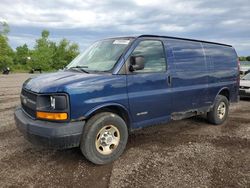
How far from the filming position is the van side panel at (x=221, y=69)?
6.54 metres

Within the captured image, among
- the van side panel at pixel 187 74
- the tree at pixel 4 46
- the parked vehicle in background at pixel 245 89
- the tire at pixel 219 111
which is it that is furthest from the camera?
the tree at pixel 4 46

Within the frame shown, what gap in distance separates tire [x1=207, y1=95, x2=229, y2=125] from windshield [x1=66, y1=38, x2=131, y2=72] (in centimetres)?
318

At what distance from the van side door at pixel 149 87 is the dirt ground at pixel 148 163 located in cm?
66

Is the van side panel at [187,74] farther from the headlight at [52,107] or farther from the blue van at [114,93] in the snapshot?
the headlight at [52,107]

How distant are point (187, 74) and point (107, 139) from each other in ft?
7.84

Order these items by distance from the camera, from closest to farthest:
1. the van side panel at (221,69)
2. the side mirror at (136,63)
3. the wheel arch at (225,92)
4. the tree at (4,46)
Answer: the side mirror at (136,63)
the van side panel at (221,69)
the wheel arch at (225,92)
the tree at (4,46)

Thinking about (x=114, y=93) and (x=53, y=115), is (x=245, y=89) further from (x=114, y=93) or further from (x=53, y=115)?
(x=53, y=115)

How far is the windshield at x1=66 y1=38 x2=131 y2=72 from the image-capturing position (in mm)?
4743

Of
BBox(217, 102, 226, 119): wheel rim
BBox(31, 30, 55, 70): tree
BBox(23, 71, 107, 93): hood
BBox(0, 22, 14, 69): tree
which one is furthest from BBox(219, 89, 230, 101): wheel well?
BBox(31, 30, 55, 70): tree

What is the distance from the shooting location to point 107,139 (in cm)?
445

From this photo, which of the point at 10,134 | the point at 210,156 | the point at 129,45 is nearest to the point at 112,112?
the point at 129,45

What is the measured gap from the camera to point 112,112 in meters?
4.59

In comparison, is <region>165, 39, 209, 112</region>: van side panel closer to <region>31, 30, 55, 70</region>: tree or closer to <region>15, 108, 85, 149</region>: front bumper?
<region>15, 108, 85, 149</region>: front bumper

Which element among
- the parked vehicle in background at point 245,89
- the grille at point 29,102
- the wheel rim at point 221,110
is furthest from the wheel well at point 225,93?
the grille at point 29,102
